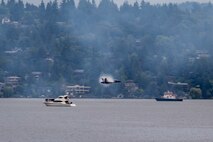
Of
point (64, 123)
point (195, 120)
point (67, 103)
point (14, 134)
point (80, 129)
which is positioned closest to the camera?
point (14, 134)

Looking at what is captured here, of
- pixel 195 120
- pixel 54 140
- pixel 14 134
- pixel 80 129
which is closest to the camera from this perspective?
pixel 54 140

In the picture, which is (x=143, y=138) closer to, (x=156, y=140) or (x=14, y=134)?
(x=156, y=140)

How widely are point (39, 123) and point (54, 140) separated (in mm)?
27075

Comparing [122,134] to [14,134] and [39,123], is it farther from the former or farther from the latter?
[39,123]

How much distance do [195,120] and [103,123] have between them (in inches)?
613

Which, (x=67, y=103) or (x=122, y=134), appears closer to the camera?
(x=122, y=134)

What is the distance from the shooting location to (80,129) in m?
103

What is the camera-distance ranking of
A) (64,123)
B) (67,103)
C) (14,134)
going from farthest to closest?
(67,103)
(64,123)
(14,134)

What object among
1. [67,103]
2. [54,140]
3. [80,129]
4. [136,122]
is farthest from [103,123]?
[67,103]

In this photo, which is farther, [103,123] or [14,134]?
[103,123]

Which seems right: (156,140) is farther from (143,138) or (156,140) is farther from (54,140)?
(54,140)

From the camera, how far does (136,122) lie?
392ft

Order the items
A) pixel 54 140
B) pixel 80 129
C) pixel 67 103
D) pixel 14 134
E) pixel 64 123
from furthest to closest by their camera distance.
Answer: pixel 67 103 → pixel 64 123 → pixel 80 129 → pixel 14 134 → pixel 54 140

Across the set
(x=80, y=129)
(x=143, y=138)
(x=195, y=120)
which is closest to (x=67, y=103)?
(x=195, y=120)
